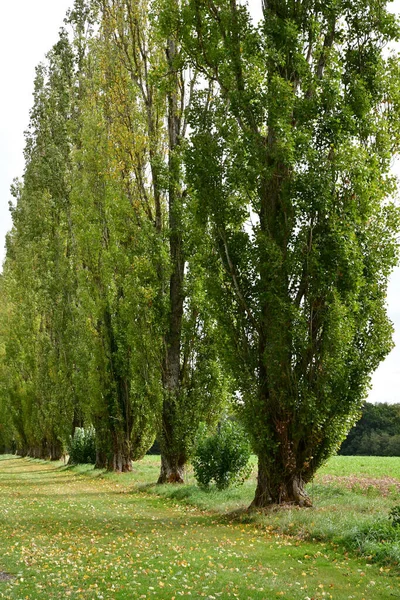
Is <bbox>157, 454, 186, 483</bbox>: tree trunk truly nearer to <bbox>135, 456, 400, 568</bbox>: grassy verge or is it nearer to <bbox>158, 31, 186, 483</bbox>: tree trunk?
<bbox>158, 31, 186, 483</bbox>: tree trunk

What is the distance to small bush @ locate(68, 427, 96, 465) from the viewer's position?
1208 inches

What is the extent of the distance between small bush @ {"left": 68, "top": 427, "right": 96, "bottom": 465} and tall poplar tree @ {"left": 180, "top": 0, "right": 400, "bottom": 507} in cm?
1945

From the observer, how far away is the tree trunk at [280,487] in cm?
1200

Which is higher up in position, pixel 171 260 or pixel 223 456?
pixel 171 260

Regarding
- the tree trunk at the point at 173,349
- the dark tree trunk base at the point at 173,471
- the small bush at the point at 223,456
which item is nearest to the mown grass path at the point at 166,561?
the small bush at the point at 223,456

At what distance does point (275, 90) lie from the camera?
11883mm

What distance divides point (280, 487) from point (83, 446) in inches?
795

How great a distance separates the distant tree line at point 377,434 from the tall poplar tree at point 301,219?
109 ft

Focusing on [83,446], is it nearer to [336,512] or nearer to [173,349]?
[173,349]

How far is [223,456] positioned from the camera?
15.5 metres

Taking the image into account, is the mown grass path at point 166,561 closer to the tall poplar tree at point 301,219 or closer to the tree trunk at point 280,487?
the tree trunk at point 280,487

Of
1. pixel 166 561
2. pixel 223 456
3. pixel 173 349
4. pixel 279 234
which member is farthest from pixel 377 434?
pixel 166 561

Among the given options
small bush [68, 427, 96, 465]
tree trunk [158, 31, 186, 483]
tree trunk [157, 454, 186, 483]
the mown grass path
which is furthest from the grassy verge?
small bush [68, 427, 96, 465]

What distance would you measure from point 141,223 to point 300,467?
32.4 ft
